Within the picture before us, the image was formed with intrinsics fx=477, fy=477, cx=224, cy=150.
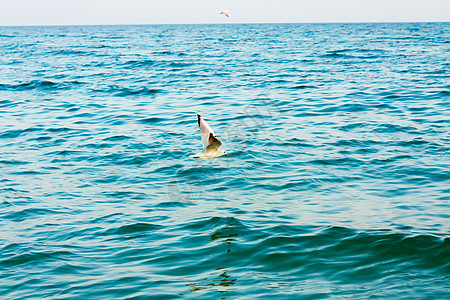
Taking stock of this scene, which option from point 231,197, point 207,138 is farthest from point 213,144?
point 231,197

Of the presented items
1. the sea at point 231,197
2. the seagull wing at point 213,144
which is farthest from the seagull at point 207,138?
the sea at point 231,197

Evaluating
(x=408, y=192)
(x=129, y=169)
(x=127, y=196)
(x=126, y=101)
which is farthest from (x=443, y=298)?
(x=126, y=101)

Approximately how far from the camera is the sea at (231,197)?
20.5ft

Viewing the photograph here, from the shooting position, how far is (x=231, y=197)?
354 inches

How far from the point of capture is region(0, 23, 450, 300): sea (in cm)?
624

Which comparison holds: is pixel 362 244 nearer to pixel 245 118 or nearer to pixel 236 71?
pixel 245 118

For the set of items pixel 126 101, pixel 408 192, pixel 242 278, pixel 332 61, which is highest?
pixel 332 61

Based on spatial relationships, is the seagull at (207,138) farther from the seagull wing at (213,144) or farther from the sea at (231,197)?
the sea at (231,197)

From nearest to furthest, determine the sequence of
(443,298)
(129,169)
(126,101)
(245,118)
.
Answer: (443,298) < (129,169) < (245,118) < (126,101)

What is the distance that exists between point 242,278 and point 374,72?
20.6 m

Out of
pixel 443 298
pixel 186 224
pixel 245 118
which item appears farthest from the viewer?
pixel 245 118

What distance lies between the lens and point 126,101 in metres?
19.0

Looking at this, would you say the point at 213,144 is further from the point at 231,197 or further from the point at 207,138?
the point at 231,197

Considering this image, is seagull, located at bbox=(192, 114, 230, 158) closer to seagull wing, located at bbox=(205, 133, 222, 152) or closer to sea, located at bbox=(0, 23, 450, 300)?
seagull wing, located at bbox=(205, 133, 222, 152)
